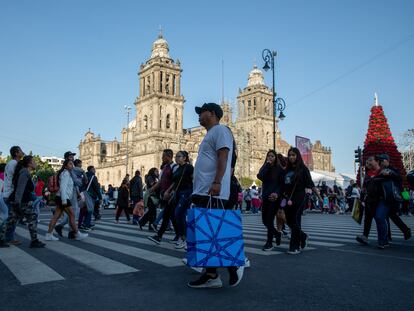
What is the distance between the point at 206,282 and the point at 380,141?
1088 inches

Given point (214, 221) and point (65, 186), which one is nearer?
point (214, 221)

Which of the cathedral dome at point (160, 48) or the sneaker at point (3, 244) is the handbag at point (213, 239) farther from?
the cathedral dome at point (160, 48)

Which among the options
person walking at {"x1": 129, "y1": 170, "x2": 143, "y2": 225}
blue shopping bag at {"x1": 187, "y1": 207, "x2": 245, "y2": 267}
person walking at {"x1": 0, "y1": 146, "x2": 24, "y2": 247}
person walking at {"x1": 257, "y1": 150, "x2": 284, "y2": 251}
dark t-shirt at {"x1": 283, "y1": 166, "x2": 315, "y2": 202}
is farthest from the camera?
person walking at {"x1": 129, "y1": 170, "x2": 143, "y2": 225}

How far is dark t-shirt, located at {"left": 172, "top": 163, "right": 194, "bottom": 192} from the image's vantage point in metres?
7.48

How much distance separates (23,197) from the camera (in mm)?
7414

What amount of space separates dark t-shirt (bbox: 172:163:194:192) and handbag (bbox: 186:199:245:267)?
3336 mm

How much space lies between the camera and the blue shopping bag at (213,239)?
4.00 m

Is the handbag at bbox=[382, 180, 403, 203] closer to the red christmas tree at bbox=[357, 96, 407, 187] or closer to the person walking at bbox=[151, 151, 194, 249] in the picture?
the person walking at bbox=[151, 151, 194, 249]

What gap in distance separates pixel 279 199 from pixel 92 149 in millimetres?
88177

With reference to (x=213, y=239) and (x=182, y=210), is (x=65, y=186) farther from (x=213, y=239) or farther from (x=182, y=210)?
(x=213, y=239)

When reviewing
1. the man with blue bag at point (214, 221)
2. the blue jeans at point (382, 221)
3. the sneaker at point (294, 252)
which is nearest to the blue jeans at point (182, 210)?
the sneaker at point (294, 252)

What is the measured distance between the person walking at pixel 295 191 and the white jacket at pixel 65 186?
15.4ft

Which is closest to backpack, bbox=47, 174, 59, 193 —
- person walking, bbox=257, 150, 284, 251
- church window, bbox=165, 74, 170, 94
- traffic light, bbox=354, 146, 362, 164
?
person walking, bbox=257, 150, 284, 251

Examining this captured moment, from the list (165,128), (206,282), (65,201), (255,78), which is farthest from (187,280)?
(255,78)
